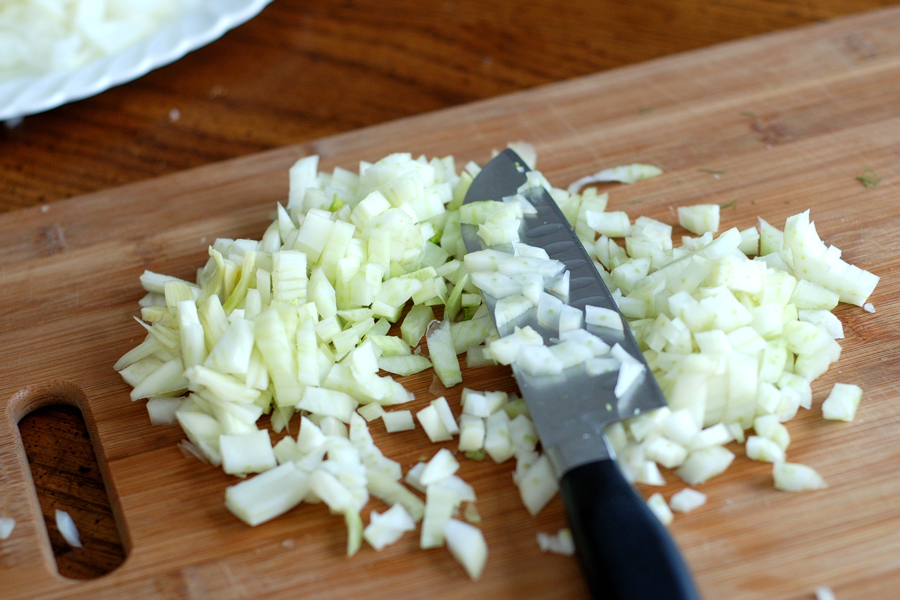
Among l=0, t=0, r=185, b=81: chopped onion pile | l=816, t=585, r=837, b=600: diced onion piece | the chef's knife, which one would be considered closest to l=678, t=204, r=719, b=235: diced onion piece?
the chef's knife

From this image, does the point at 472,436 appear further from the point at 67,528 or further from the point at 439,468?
the point at 67,528

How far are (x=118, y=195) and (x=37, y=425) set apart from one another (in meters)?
0.65

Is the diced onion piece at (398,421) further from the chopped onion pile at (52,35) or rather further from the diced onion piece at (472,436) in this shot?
the chopped onion pile at (52,35)

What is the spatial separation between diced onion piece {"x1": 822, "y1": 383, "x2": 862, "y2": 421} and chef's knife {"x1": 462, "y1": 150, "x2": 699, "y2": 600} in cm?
31

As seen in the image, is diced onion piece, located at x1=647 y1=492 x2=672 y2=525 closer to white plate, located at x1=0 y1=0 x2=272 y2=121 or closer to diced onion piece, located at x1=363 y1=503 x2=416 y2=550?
diced onion piece, located at x1=363 y1=503 x2=416 y2=550

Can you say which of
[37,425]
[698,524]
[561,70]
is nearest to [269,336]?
[37,425]

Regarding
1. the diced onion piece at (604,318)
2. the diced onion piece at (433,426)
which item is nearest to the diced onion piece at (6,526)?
the diced onion piece at (433,426)

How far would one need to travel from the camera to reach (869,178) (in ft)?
5.57

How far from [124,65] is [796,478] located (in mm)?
1928

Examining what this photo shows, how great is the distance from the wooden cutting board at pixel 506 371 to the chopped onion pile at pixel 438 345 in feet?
0.14

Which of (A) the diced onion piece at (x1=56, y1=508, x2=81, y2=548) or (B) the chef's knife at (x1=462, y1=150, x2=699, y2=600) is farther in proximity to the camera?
(A) the diced onion piece at (x1=56, y1=508, x2=81, y2=548)

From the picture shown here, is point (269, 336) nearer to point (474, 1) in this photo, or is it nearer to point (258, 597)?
point (258, 597)

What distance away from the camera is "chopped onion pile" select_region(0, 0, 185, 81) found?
2.10 metres

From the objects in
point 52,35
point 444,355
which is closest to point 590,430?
point 444,355
